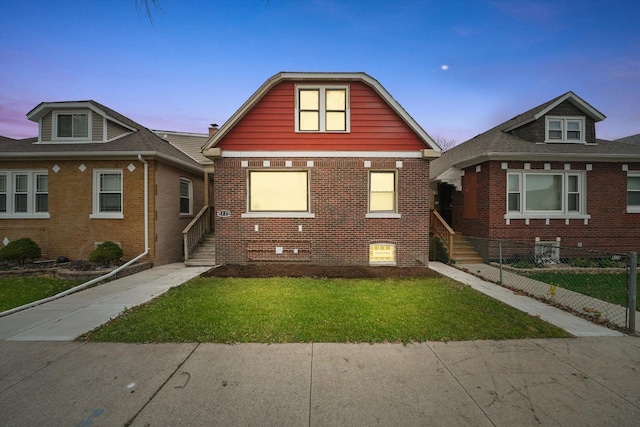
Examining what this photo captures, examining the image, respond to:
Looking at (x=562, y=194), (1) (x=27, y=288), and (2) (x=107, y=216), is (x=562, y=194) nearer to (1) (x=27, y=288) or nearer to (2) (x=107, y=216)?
(2) (x=107, y=216)

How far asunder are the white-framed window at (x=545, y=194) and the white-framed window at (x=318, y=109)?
7491 millimetres

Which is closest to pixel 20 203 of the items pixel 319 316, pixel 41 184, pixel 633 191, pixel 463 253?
pixel 41 184

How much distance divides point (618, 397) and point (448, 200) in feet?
41.6

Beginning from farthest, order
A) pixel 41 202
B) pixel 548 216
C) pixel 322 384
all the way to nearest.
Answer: pixel 548 216 → pixel 41 202 → pixel 322 384

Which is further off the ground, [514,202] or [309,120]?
[309,120]

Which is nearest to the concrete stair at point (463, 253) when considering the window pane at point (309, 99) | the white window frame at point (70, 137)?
the window pane at point (309, 99)

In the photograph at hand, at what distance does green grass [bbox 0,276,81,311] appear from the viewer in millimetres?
6140

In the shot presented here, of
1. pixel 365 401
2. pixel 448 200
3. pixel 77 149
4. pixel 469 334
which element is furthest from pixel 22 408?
pixel 448 200

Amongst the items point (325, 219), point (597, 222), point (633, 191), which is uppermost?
point (633, 191)

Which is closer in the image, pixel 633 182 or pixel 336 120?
pixel 336 120

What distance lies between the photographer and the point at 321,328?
442 centimetres

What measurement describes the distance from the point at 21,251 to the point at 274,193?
9049mm

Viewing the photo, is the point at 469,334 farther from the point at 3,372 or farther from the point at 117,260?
the point at 117,260

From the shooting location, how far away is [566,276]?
348 inches
